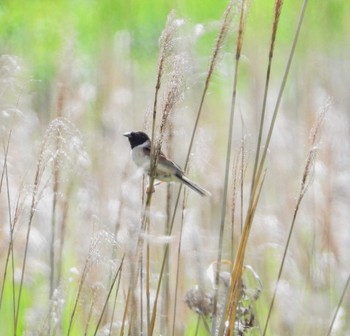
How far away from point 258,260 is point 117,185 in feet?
2.71

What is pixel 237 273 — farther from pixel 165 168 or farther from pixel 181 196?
pixel 181 196

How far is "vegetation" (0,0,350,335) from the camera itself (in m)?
2.54

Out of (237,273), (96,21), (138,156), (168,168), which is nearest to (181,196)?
(138,156)

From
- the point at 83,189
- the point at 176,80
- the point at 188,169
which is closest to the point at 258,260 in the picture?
the point at 83,189

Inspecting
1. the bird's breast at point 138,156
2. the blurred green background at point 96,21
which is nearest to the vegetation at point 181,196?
the bird's breast at point 138,156

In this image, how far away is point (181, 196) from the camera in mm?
4465

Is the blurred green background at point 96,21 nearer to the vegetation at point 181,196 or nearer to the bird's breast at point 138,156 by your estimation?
the vegetation at point 181,196

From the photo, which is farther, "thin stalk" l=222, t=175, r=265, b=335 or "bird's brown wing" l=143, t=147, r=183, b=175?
"bird's brown wing" l=143, t=147, r=183, b=175

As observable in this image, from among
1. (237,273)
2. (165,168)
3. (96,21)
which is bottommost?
(237,273)

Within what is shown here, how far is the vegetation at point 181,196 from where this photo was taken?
2.54 meters

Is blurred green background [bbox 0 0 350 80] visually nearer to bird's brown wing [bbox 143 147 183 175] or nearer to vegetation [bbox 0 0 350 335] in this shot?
vegetation [bbox 0 0 350 335]

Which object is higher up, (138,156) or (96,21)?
(96,21)

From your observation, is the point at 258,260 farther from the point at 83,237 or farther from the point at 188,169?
the point at 188,169

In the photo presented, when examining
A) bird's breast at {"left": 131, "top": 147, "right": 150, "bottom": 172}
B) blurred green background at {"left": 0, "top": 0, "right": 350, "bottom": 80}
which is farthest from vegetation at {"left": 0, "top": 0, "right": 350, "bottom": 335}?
blurred green background at {"left": 0, "top": 0, "right": 350, "bottom": 80}
